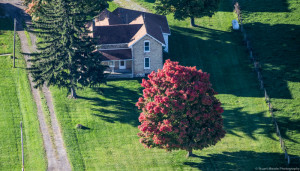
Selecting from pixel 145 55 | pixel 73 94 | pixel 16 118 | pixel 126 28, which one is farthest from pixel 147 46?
pixel 16 118

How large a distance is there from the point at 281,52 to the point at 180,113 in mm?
27671

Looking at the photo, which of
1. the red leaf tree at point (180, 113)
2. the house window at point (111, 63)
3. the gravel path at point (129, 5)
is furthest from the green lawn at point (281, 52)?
the house window at point (111, 63)

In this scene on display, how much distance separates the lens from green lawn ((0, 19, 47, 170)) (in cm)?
6444

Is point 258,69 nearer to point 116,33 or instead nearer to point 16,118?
point 116,33

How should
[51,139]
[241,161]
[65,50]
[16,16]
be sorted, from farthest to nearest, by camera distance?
[16,16], [65,50], [51,139], [241,161]

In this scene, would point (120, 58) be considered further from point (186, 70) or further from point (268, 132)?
point (268, 132)

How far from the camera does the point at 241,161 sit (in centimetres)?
6381

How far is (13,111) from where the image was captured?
72188 mm

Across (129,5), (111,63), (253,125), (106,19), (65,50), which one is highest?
(129,5)

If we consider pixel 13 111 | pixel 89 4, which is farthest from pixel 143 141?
pixel 89 4

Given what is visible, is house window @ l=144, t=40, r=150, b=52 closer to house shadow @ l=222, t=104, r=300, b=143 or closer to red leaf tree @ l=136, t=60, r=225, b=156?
house shadow @ l=222, t=104, r=300, b=143

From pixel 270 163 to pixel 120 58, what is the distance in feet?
84.5

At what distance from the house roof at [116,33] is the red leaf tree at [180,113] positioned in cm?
1704

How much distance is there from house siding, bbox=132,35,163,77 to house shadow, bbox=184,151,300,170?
1813 centimetres
